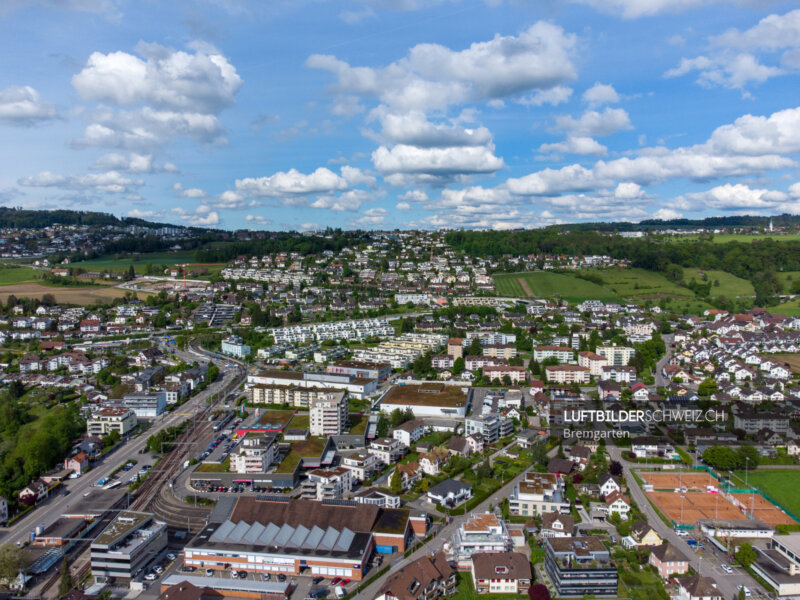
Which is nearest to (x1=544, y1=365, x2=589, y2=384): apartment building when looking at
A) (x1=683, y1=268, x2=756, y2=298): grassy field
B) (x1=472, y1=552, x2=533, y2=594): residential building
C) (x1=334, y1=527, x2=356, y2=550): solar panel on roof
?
(x1=472, y1=552, x2=533, y2=594): residential building

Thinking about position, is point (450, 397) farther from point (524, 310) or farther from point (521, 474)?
point (524, 310)

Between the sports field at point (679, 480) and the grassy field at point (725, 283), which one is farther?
the grassy field at point (725, 283)

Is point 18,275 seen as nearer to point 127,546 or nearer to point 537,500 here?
point 127,546

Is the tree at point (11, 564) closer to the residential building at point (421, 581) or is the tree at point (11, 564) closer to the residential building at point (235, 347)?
the residential building at point (421, 581)

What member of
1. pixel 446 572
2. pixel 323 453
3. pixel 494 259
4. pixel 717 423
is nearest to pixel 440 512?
pixel 446 572

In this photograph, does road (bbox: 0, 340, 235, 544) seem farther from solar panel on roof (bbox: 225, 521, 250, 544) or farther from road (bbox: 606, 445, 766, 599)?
road (bbox: 606, 445, 766, 599)

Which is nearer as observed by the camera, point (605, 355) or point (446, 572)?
point (446, 572)

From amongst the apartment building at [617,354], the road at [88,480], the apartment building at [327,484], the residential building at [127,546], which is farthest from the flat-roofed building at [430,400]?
the residential building at [127,546]
